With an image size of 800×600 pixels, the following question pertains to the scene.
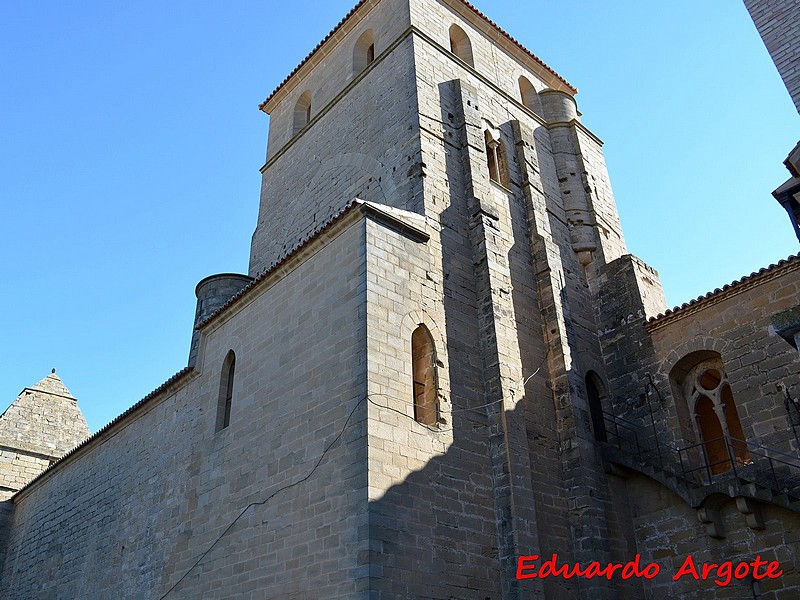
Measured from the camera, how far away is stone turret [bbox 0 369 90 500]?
19.0m

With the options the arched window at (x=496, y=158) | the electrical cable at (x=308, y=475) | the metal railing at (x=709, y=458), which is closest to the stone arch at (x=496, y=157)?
the arched window at (x=496, y=158)

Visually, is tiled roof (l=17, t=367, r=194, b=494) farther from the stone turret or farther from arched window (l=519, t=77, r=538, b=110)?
arched window (l=519, t=77, r=538, b=110)

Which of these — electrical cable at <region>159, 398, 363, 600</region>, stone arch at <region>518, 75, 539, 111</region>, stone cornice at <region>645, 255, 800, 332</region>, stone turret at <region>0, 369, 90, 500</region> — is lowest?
electrical cable at <region>159, 398, 363, 600</region>

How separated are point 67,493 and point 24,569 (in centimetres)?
247

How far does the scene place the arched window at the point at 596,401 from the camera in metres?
10.7

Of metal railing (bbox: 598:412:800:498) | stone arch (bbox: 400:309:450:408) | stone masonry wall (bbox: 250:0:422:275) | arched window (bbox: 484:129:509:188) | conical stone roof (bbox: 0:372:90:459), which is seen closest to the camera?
stone arch (bbox: 400:309:450:408)

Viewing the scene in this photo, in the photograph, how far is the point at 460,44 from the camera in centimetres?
1525

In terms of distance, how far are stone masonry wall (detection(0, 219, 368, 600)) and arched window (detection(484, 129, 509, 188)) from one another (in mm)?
4213

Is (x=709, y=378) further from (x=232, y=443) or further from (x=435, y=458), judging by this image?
(x=232, y=443)

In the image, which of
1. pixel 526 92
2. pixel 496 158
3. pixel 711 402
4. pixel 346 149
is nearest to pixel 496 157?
pixel 496 158

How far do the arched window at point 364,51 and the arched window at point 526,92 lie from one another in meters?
3.65

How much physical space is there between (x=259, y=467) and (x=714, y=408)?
6808mm

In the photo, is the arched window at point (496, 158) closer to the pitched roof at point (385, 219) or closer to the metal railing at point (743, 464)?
the pitched roof at point (385, 219)

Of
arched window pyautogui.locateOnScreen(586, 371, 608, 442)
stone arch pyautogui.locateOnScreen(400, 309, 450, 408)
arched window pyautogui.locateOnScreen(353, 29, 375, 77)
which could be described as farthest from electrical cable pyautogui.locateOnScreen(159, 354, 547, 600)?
arched window pyautogui.locateOnScreen(353, 29, 375, 77)
